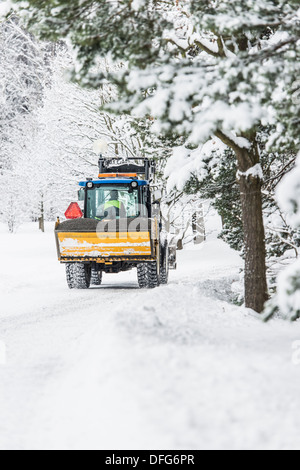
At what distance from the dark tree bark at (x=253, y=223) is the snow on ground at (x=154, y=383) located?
0.70 m

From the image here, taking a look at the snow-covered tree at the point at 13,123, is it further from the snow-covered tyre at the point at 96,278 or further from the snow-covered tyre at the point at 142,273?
the snow-covered tyre at the point at 142,273

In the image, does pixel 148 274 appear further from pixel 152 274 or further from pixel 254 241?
pixel 254 241

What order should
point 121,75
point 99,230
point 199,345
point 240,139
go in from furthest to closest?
point 99,230 < point 240,139 < point 121,75 < point 199,345

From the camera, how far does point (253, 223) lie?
7141mm

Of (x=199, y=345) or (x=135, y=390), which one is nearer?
(x=135, y=390)

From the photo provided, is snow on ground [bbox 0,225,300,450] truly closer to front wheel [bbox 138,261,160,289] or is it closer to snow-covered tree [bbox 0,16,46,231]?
front wheel [bbox 138,261,160,289]

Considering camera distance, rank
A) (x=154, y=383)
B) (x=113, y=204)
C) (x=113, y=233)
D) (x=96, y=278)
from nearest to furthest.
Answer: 1. (x=154, y=383)
2. (x=113, y=233)
3. (x=113, y=204)
4. (x=96, y=278)

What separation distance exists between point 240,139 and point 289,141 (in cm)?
219

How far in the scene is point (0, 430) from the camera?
3459 mm

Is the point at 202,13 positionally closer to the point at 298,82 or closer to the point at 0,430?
the point at 298,82

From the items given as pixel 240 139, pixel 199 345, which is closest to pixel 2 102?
pixel 240 139

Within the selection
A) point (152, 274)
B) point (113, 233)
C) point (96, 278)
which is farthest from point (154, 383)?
point (96, 278)

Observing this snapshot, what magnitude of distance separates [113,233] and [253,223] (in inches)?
175

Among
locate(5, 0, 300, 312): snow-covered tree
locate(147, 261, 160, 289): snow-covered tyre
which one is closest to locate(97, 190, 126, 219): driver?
locate(147, 261, 160, 289): snow-covered tyre
